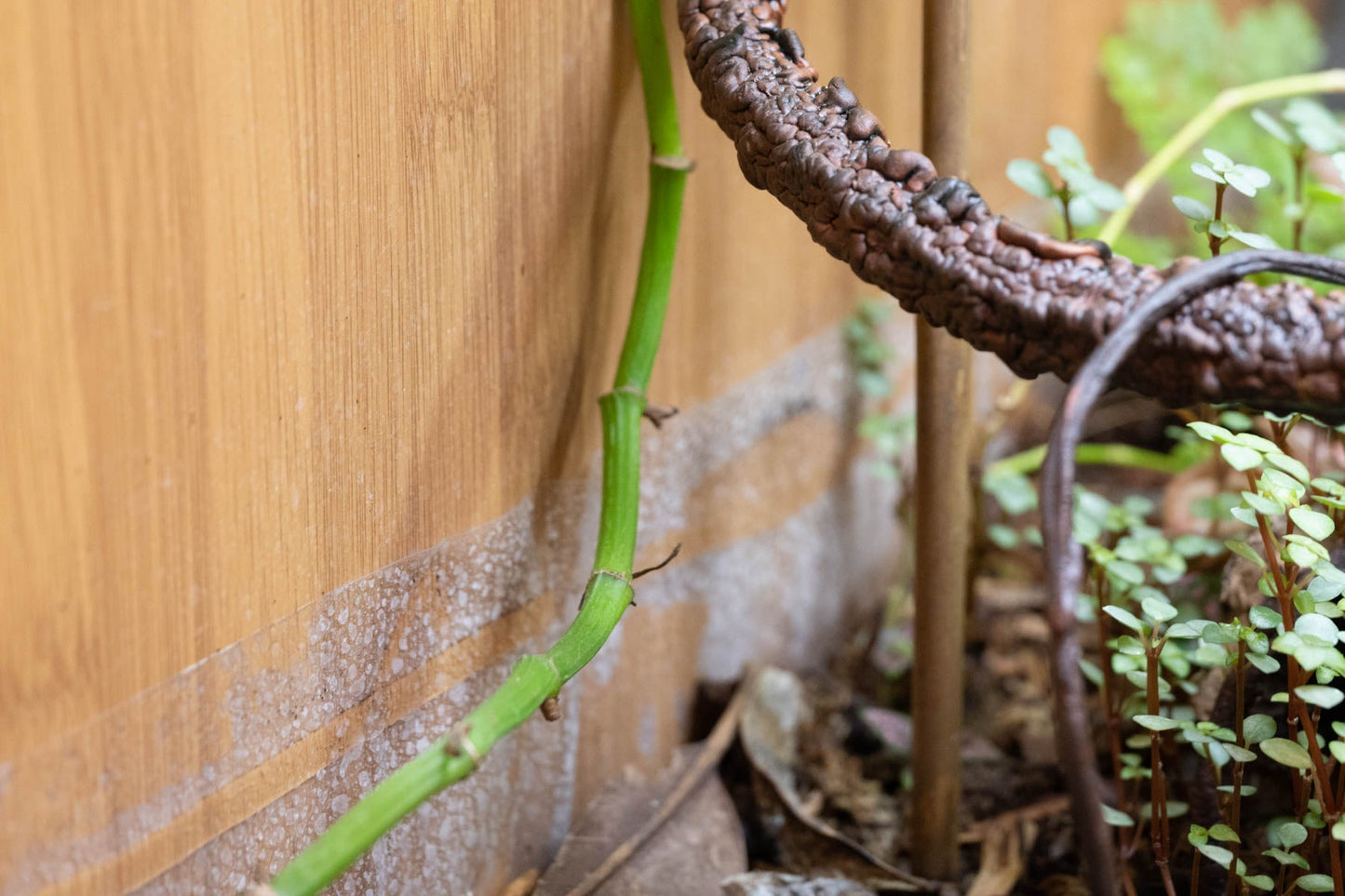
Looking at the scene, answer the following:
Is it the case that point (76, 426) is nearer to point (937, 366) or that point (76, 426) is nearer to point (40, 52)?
point (40, 52)

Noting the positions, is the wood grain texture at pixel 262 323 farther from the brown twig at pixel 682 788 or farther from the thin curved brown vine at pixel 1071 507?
the thin curved brown vine at pixel 1071 507

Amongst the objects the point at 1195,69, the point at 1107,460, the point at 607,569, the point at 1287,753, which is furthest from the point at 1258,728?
the point at 1195,69

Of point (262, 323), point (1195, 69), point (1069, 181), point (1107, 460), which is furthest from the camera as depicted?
point (1195, 69)

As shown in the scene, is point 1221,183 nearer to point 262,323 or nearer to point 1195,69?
point 262,323

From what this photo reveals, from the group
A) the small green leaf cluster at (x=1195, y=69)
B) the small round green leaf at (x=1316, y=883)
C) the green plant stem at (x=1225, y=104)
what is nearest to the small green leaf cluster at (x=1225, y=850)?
the small round green leaf at (x=1316, y=883)

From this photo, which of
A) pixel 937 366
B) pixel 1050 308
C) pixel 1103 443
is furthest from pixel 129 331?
pixel 1103 443

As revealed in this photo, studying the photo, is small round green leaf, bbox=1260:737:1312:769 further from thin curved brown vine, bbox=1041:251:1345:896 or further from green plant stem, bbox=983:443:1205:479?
green plant stem, bbox=983:443:1205:479

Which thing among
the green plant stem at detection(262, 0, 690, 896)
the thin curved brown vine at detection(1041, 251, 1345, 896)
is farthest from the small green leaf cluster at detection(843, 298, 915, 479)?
the thin curved brown vine at detection(1041, 251, 1345, 896)
